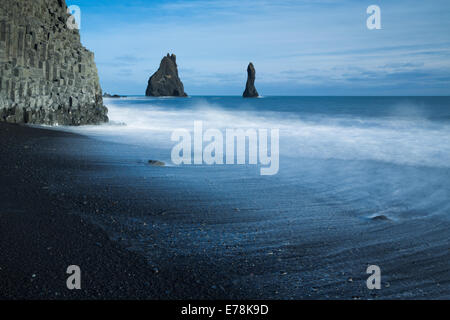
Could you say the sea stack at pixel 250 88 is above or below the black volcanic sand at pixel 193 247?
above

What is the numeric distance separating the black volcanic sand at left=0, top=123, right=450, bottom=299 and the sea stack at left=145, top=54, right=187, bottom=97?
360ft

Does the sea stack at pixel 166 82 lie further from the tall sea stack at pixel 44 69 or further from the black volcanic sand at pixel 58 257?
the black volcanic sand at pixel 58 257

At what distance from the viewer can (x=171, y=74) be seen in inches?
4508

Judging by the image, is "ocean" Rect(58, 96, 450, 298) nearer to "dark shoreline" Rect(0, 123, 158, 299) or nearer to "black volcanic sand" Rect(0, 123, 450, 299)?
"black volcanic sand" Rect(0, 123, 450, 299)

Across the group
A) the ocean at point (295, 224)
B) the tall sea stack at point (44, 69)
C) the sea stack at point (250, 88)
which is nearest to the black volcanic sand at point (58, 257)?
the ocean at point (295, 224)

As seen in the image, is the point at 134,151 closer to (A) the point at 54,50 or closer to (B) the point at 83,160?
(B) the point at 83,160

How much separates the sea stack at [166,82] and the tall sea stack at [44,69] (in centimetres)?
9521

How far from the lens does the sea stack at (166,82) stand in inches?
4422

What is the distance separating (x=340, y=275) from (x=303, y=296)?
0.46m

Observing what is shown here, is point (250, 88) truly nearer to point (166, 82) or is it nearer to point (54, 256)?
point (166, 82)

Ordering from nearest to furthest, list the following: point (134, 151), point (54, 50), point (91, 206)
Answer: point (91, 206)
point (134, 151)
point (54, 50)

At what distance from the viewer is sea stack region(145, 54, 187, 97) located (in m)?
112
